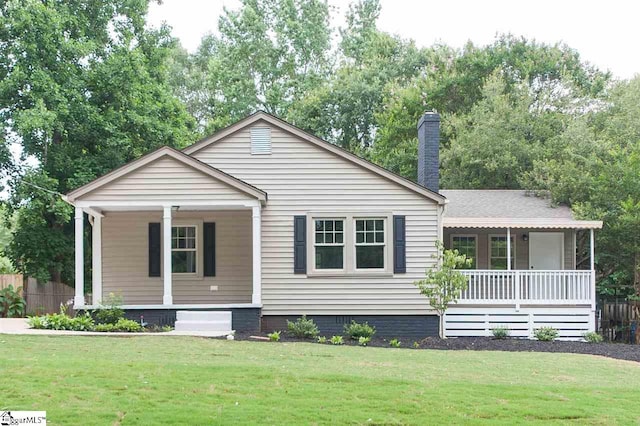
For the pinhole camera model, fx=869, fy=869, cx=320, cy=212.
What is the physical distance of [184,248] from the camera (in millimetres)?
21609

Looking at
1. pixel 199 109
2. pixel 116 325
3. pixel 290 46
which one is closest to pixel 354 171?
pixel 116 325

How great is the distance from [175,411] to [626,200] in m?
16.5

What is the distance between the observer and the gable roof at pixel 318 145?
20516 millimetres

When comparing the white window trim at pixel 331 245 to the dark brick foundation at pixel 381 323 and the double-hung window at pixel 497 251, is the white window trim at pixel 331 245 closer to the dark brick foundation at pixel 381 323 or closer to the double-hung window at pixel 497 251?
the dark brick foundation at pixel 381 323

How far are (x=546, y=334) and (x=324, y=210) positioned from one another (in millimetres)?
5930

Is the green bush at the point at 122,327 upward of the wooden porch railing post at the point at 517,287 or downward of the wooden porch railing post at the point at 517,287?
downward

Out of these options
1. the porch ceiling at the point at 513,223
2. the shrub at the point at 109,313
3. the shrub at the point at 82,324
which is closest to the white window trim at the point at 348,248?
the porch ceiling at the point at 513,223

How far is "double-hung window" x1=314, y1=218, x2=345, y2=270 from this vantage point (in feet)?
67.7

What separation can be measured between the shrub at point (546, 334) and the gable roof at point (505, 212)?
8.72 feet

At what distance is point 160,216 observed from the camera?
21422 mm

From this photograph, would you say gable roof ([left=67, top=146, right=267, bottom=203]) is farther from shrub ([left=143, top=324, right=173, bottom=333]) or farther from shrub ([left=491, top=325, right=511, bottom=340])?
shrub ([left=491, top=325, right=511, bottom=340])

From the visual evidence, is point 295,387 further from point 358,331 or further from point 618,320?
point 618,320

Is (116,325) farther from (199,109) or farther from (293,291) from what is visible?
(199,109)

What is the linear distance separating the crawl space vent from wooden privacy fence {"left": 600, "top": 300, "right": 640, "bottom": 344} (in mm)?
10494
